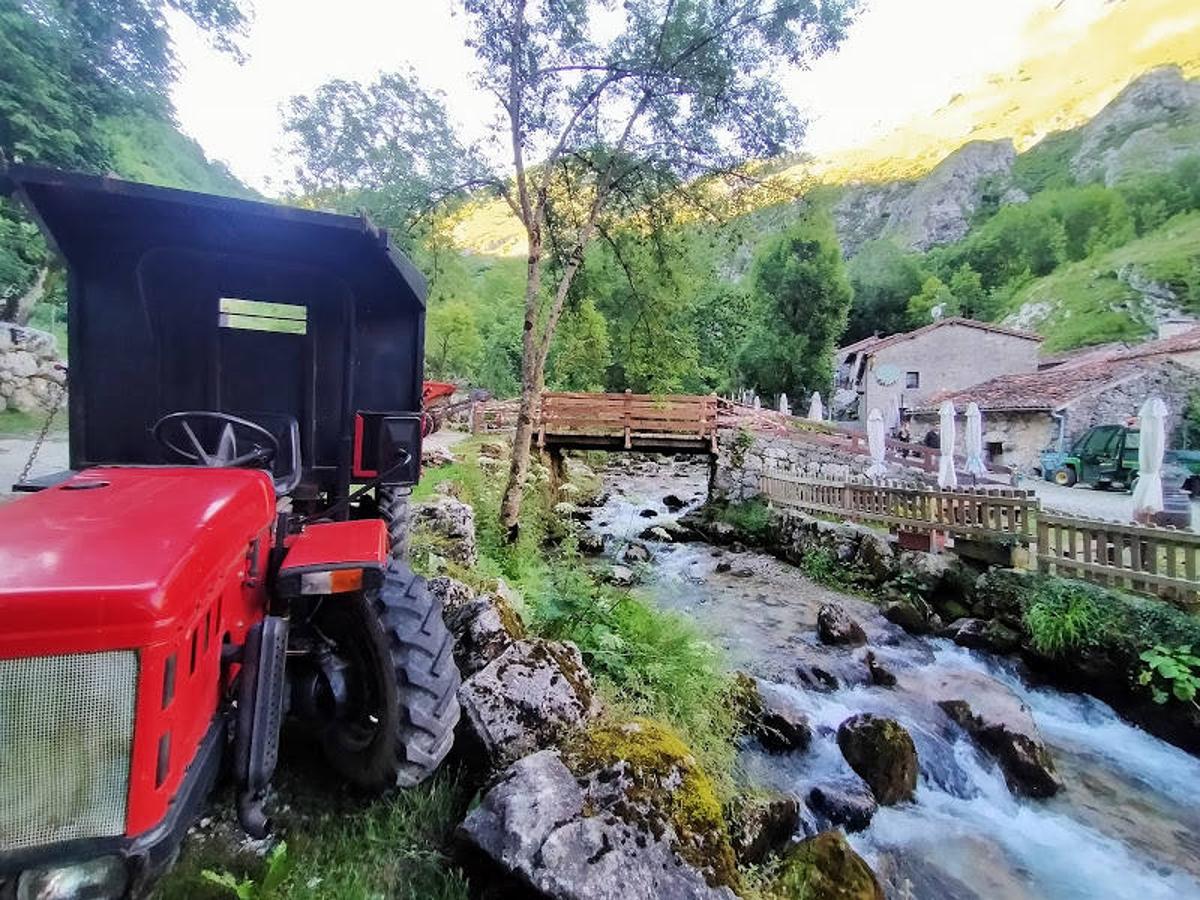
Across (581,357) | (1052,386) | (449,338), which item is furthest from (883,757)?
(449,338)

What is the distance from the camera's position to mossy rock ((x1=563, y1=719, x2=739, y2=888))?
8.43 feet

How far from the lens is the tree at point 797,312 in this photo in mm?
29500

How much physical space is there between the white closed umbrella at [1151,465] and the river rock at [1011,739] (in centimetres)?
454

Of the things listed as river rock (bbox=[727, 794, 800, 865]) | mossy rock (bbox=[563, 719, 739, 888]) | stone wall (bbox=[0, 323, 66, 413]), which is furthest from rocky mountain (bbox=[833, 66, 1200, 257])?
stone wall (bbox=[0, 323, 66, 413])

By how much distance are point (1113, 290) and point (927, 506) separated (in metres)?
37.3

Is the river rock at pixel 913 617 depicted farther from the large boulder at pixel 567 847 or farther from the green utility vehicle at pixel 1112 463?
the green utility vehicle at pixel 1112 463

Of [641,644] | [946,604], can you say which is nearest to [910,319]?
[946,604]

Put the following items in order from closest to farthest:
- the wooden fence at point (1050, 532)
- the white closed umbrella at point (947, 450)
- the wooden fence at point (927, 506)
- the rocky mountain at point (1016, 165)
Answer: the wooden fence at point (1050, 532) → the wooden fence at point (927, 506) → the white closed umbrella at point (947, 450) → the rocky mountain at point (1016, 165)

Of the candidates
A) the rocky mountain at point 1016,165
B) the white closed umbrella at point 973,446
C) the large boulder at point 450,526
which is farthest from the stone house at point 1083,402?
the rocky mountain at point 1016,165

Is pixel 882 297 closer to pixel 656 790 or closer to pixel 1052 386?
pixel 1052 386

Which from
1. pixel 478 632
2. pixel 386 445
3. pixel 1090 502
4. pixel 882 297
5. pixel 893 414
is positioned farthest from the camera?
pixel 882 297

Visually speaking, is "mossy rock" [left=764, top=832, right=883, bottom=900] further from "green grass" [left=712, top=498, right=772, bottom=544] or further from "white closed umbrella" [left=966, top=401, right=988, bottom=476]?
"white closed umbrella" [left=966, top=401, right=988, bottom=476]

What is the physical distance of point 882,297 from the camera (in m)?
45.2

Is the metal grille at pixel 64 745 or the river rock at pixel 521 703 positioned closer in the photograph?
the metal grille at pixel 64 745
